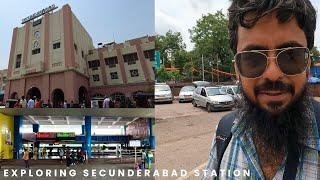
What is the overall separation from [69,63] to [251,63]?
13263mm

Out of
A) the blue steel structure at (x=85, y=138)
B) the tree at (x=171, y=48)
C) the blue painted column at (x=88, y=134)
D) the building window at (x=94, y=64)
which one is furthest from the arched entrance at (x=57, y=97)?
the tree at (x=171, y=48)

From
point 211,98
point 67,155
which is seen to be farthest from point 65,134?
point 211,98

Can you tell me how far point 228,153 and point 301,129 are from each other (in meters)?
0.18

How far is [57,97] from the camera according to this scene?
15.3m

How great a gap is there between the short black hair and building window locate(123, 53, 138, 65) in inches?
455

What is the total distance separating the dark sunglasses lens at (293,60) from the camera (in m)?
0.91

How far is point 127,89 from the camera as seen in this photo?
39.6ft

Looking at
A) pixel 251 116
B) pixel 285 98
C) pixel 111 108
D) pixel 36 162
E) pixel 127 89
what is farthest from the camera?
pixel 36 162

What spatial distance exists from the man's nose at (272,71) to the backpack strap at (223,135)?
0.57 feet

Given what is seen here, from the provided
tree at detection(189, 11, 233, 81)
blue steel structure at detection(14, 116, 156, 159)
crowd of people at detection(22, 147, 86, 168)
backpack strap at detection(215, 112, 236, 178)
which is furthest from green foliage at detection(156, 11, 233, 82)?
backpack strap at detection(215, 112, 236, 178)

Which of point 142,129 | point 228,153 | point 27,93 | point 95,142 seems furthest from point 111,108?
point 228,153

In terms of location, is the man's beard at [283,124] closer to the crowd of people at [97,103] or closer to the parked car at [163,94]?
the crowd of people at [97,103]

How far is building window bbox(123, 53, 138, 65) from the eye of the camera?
12.5 meters

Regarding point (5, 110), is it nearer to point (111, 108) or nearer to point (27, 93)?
point (27, 93)
